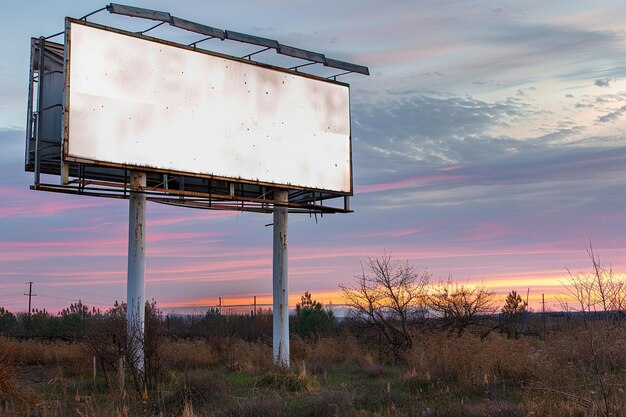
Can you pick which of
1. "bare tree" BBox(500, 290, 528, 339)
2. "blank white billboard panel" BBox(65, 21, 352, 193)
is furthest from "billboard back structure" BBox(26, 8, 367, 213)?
"bare tree" BBox(500, 290, 528, 339)

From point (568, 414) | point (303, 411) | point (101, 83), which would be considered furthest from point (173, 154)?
point (568, 414)

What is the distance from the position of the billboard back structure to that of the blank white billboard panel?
0.03m

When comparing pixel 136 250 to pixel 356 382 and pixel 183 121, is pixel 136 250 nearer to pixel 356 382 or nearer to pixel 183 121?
pixel 183 121

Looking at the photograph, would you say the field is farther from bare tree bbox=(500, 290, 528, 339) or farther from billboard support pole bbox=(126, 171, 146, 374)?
bare tree bbox=(500, 290, 528, 339)

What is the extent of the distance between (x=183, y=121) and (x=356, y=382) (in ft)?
28.6

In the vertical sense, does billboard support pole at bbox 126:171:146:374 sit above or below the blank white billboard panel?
below

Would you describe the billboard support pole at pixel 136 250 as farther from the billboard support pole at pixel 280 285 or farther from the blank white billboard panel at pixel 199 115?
the billboard support pole at pixel 280 285

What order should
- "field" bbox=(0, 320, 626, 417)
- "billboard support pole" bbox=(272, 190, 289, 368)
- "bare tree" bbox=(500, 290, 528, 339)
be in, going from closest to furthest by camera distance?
"field" bbox=(0, 320, 626, 417)
"billboard support pole" bbox=(272, 190, 289, 368)
"bare tree" bbox=(500, 290, 528, 339)

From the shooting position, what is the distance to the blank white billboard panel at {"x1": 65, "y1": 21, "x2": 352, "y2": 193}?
18.4m

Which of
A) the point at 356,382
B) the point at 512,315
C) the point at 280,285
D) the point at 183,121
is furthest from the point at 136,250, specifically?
the point at 512,315

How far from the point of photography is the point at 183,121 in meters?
20.2

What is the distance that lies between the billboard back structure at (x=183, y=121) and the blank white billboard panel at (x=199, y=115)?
29 millimetres

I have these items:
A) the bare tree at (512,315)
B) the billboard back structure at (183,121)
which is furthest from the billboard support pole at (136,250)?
the bare tree at (512,315)

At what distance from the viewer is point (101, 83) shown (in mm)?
18609
